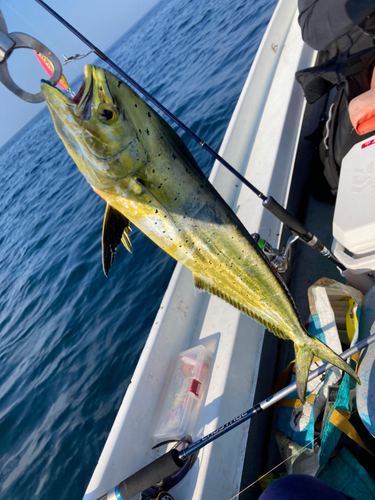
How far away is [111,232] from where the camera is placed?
1521mm

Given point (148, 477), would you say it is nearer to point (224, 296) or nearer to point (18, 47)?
point (224, 296)

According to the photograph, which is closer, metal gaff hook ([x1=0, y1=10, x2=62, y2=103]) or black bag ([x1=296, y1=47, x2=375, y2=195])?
metal gaff hook ([x1=0, y1=10, x2=62, y2=103])

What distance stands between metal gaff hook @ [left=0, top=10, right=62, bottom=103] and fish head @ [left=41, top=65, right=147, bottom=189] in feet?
0.62

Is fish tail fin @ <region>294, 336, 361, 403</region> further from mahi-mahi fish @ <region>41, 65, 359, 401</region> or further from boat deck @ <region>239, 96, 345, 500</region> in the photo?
boat deck @ <region>239, 96, 345, 500</region>

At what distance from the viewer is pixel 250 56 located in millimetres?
10320

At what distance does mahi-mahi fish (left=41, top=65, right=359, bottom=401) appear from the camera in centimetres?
133

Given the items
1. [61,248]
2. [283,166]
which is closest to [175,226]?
[283,166]

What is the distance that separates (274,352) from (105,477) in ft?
5.69

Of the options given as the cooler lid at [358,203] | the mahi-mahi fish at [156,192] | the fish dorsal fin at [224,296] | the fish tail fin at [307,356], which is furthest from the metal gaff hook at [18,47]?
the cooler lid at [358,203]

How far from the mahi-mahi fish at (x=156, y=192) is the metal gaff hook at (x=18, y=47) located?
24 centimetres

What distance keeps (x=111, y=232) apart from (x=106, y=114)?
0.50m

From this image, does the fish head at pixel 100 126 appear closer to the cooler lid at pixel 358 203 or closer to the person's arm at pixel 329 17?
the cooler lid at pixel 358 203

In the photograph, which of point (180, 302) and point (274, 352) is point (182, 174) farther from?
point (274, 352)

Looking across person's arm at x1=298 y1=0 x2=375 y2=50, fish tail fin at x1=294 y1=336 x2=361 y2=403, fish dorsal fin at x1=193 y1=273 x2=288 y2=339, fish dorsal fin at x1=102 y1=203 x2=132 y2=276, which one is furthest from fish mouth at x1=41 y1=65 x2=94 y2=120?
person's arm at x1=298 y1=0 x2=375 y2=50
